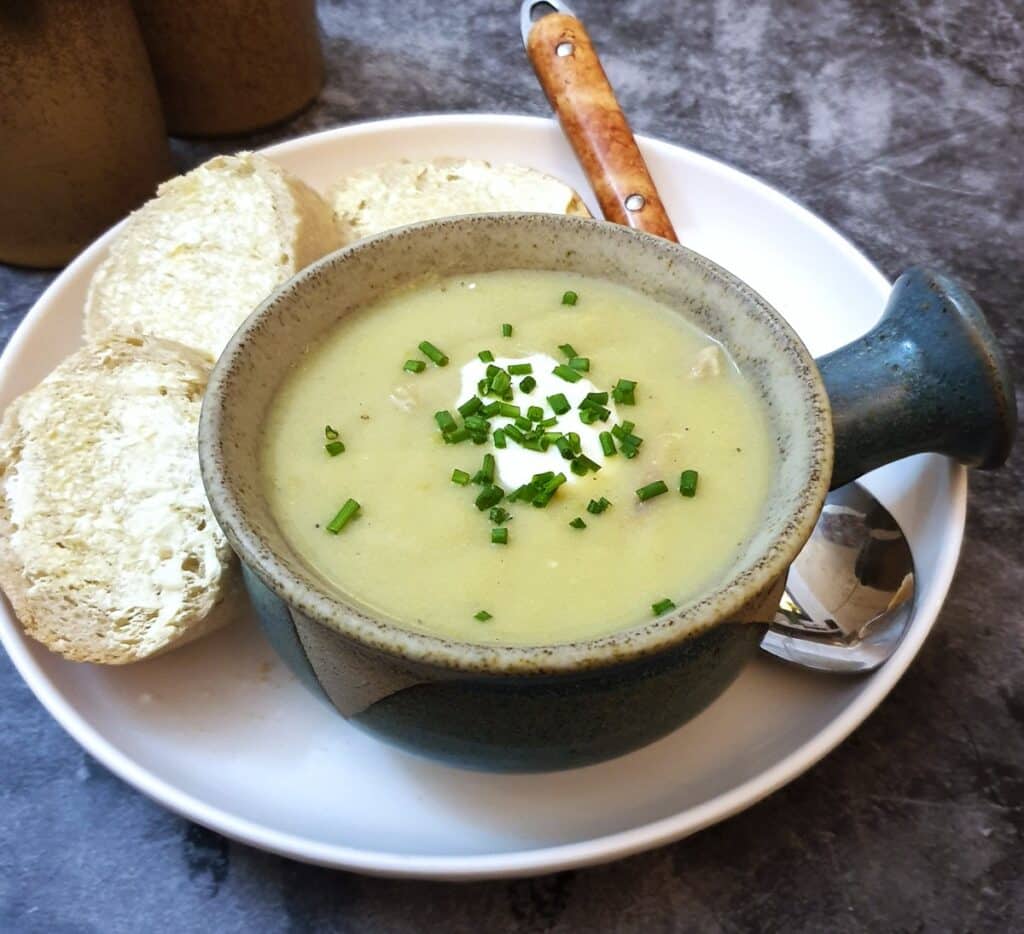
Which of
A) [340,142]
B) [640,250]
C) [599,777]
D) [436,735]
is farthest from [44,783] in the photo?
[340,142]

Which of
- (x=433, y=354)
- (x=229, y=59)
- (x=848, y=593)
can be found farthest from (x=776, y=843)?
(x=229, y=59)

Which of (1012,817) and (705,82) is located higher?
(705,82)

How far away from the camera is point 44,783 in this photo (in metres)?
1.39

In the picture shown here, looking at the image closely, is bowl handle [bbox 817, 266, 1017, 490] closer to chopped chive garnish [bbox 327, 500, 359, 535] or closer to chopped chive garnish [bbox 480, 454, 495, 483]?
chopped chive garnish [bbox 480, 454, 495, 483]

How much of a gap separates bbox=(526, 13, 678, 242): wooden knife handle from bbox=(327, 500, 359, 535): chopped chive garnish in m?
0.84

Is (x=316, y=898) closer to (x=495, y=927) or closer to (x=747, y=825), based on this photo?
(x=495, y=927)

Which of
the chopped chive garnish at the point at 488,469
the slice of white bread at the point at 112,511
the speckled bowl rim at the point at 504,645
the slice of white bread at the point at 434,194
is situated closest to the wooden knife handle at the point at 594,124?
the slice of white bread at the point at 434,194

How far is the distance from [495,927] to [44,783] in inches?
25.6

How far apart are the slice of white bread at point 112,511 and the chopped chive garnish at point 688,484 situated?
613mm

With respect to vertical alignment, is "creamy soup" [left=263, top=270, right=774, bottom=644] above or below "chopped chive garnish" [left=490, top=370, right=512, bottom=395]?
below

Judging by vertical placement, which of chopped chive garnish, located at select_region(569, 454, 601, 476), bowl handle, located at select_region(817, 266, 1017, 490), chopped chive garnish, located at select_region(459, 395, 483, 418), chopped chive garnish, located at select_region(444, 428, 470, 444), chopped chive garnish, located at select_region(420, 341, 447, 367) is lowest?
bowl handle, located at select_region(817, 266, 1017, 490)

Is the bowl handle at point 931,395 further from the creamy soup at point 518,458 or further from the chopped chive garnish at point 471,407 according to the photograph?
the chopped chive garnish at point 471,407

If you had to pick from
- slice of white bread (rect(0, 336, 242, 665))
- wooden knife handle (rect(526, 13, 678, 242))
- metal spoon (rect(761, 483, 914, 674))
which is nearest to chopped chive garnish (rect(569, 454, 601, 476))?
metal spoon (rect(761, 483, 914, 674))

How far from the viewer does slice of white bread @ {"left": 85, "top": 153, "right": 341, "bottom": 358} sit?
1714 millimetres
